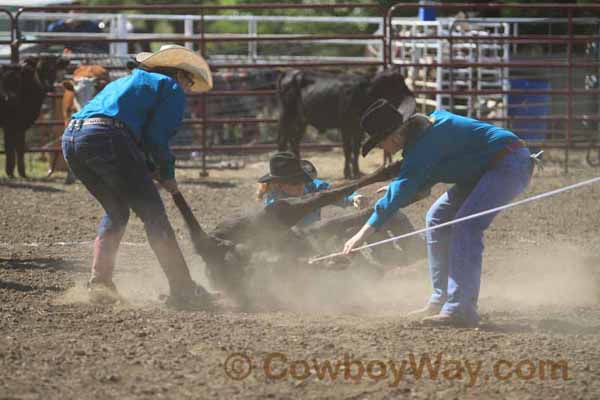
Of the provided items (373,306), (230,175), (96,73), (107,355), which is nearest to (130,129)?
(107,355)

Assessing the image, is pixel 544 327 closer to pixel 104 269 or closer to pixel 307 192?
pixel 307 192

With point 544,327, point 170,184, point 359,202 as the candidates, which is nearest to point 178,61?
point 170,184

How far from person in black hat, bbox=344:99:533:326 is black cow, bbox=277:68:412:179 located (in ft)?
24.4

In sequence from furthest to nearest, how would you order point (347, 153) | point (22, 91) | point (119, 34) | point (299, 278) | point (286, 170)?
point (119, 34) → point (347, 153) → point (22, 91) → point (286, 170) → point (299, 278)

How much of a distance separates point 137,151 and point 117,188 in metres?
0.26

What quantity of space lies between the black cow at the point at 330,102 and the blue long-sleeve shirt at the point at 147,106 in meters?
7.37

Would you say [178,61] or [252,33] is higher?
[178,61]

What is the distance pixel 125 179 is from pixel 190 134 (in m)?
10.2

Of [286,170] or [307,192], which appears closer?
[286,170]

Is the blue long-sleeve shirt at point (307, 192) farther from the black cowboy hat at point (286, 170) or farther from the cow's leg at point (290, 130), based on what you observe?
the cow's leg at point (290, 130)

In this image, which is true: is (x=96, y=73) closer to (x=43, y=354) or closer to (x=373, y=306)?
(x=373, y=306)

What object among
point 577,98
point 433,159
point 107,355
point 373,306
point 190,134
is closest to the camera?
point 107,355

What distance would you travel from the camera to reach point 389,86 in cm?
1291

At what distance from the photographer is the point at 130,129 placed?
19.1 feet
